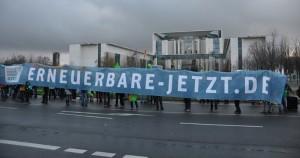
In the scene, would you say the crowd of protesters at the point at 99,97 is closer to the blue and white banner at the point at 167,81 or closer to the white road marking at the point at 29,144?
the blue and white banner at the point at 167,81

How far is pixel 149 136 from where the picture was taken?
10562 mm

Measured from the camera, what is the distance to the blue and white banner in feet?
57.4

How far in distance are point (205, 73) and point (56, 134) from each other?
9.29m

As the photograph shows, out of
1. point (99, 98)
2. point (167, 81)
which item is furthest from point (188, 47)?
point (167, 81)

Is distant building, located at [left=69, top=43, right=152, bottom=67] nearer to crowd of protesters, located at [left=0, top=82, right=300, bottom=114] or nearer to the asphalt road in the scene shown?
crowd of protesters, located at [left=0, top=82, right=300, bottom=114]

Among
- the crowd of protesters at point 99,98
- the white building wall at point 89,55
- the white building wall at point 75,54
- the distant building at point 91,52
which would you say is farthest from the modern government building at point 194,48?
the crowd of protesters at point 99,98

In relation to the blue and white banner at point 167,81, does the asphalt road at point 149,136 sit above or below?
below

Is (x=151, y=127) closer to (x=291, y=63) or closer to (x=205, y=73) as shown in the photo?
(x=205, y=73)

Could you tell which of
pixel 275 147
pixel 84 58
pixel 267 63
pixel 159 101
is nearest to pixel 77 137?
pixel 275 147

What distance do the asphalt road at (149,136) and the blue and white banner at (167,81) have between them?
265 centimetres

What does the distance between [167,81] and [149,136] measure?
345 inches

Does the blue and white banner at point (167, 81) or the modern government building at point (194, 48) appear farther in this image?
the modern government building at point (194, 48)

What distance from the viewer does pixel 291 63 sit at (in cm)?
7438

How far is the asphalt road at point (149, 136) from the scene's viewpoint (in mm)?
8508
